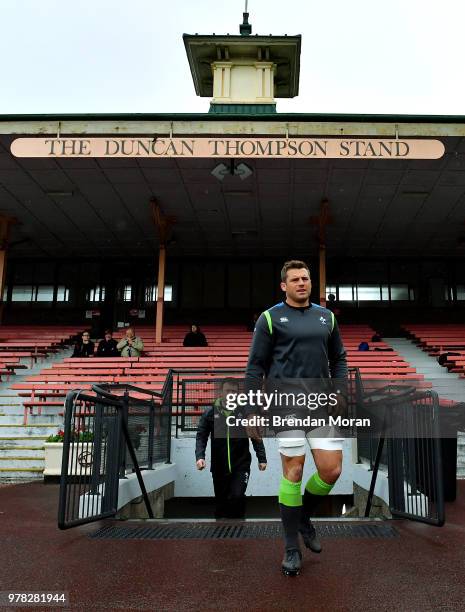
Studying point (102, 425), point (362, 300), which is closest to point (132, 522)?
point (102, 425)

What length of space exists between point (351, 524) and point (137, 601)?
7.64ft

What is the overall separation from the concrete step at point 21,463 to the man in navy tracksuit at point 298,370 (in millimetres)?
5993

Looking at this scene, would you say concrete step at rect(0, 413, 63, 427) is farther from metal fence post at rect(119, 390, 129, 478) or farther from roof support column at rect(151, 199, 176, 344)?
roof support column at rect(151, 199, 176, 344)

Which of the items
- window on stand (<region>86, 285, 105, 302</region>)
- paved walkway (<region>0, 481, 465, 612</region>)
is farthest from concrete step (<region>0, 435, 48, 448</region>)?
window on stand (<region>86, 285, 105, 302</region>)

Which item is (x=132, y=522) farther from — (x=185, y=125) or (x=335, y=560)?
(x=185, y=125)

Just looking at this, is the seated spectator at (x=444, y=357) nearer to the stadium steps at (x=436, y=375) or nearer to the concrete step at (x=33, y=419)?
the stadium steps at (x=436, y=375)

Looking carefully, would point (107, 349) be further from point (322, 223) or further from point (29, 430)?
point (322, 223)

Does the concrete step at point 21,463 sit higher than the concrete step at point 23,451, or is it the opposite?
the concrete step at point 23,451

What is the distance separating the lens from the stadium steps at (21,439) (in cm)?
797

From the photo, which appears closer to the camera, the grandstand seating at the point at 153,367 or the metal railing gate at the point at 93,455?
the metal railing gate at the point at 93,455

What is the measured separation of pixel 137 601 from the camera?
263cm

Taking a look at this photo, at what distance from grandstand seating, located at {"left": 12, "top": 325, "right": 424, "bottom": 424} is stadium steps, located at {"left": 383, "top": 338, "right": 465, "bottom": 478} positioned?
0.57 metres

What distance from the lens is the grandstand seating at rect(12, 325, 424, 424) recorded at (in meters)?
10.4

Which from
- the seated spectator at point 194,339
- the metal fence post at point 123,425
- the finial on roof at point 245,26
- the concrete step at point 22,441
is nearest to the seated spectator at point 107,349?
→ the seated spectator at point 194,339
